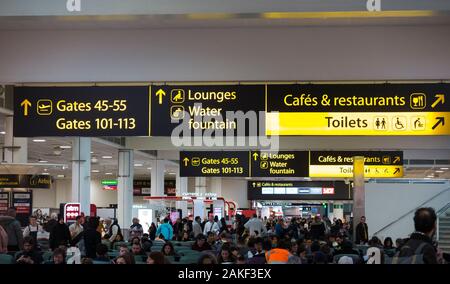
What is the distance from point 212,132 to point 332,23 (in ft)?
7.86

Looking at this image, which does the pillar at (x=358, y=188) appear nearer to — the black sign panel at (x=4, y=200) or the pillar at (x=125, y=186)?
the black sign panel at (x=4, y=200)

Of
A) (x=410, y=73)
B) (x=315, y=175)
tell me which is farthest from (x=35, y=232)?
(x=410, y=73)

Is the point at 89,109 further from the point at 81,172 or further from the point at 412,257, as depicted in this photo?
the point at 81,172

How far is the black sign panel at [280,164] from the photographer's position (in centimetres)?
2188

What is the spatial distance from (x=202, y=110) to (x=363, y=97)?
7.80 feet

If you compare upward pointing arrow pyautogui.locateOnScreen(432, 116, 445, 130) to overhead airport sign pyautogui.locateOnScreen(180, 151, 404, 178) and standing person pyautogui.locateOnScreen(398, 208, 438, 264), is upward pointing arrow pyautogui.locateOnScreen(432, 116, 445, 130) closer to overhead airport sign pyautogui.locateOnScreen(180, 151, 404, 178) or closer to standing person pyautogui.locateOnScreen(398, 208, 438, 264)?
standing person pyautogui.locateOnScreen(398, 208, 438, 264)

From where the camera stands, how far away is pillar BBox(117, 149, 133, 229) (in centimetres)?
3000

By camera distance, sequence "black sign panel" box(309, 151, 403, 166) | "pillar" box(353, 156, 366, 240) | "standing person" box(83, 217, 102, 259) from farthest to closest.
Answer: "black sign panel" box(309, 151, 403, 166)
"pillar" box(353, 156, 366, 240)
"standing person" box(83, 217, 102, 259)

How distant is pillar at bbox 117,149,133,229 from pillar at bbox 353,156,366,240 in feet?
41.8

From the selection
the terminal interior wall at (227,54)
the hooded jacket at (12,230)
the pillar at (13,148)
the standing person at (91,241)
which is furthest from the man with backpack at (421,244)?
the pillar at (13,148)

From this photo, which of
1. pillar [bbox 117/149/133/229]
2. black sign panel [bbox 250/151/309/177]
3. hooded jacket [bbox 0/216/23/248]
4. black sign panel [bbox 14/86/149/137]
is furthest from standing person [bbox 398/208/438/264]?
pillar [bbox 117/149/133/229]

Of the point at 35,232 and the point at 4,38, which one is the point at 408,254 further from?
the point at 35,232

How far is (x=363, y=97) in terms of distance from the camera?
9.83 m

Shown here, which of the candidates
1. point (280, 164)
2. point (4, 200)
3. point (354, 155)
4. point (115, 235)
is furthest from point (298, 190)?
point (115, 235)
